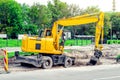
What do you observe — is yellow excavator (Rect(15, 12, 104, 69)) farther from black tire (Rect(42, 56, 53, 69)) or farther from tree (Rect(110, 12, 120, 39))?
tree (Rect(110, 12, 120, 39))

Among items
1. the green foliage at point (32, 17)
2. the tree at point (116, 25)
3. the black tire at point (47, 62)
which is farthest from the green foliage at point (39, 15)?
the black tire at point (47, 62)

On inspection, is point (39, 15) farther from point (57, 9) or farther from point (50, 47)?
point (50, 47)

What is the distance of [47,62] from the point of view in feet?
80.5

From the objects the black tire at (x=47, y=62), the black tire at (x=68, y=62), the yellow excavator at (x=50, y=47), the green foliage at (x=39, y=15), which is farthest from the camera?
the green foliage at (x=39, y=15)

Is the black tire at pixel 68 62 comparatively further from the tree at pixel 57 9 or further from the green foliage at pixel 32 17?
the tree at pixel 57 9

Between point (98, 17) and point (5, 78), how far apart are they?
476 inches

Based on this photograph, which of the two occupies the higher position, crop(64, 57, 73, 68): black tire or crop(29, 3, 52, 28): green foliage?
crop(29, 3, 52, 28): green foliage

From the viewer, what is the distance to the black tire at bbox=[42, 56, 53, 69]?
24141mm

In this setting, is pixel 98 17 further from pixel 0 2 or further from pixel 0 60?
pixel 0 2

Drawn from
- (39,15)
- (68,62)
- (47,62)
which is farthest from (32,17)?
(47,62)

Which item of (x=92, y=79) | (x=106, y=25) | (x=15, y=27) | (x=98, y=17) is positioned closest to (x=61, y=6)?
(x=106, y=25)

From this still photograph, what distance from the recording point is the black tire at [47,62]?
24.1 m

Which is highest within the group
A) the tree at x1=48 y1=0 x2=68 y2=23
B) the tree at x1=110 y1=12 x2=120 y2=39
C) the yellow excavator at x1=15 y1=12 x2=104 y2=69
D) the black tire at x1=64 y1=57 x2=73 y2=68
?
the tree at x1=48 y1=0 x2=68 y2=23

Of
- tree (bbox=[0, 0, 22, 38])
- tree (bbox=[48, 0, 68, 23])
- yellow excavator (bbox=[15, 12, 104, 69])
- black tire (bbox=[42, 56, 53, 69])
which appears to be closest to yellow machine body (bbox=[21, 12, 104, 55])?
yellow excavator (bbox=[15, 12, 104, 69])
